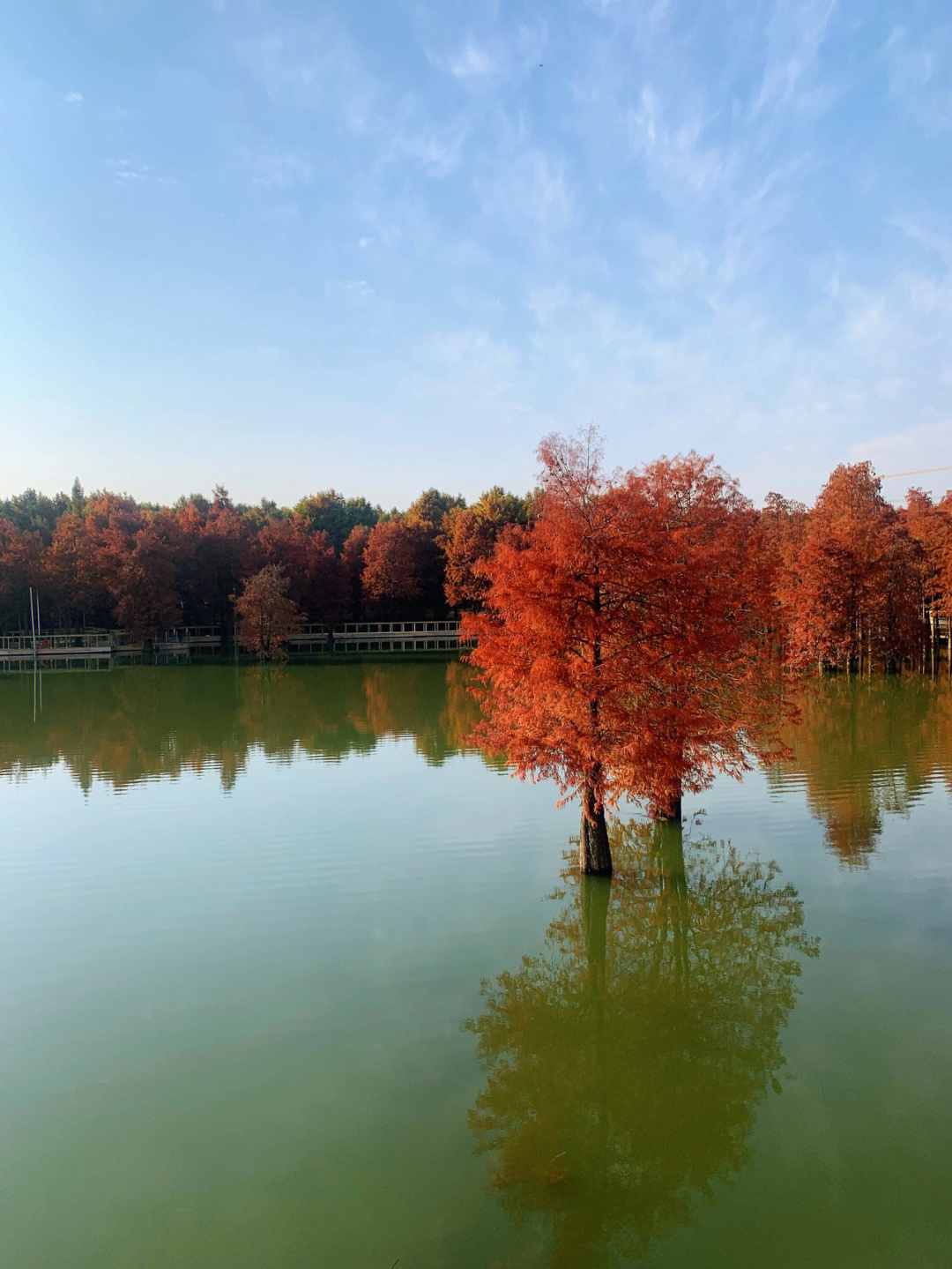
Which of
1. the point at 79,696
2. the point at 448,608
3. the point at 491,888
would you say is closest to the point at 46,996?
the point at 491,888

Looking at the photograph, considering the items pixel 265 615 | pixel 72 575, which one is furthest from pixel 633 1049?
pixel 72 575

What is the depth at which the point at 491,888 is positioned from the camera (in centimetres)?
1374

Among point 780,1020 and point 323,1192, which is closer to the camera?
point 323,1192

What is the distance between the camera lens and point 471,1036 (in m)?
9.15

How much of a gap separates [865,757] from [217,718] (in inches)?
890

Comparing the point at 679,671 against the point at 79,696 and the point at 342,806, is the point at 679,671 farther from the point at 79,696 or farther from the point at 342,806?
the point at 79,696

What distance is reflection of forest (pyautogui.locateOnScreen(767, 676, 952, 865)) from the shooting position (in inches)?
693

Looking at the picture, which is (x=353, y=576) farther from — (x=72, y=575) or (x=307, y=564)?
(x=72, y=575)

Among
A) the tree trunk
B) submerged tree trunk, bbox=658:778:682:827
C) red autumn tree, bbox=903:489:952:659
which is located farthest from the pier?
the tree trunk

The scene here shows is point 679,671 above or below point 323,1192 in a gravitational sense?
above

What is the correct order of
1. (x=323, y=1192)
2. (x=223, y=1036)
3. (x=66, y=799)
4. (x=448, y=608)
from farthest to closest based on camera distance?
(x=448, y=608) → (x=66, y=799) → (x=223, y=1036) → (x=323, y=1192)

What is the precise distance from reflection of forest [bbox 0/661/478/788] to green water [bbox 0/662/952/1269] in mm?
6120

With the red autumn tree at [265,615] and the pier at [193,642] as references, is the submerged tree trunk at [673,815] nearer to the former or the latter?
the pier at [193,642]

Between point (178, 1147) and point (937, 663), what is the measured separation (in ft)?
166
